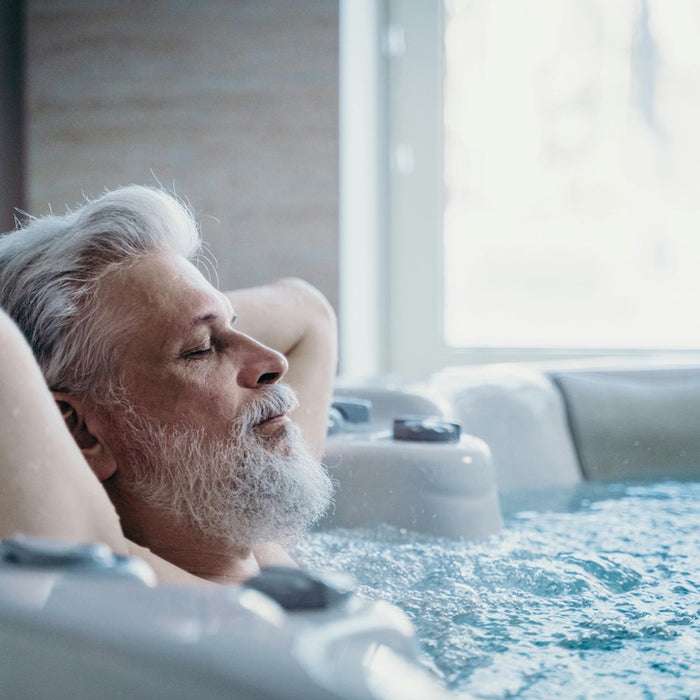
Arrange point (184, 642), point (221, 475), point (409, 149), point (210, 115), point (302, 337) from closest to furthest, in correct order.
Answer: point (184, 642)
point (221, 475)
point (302, 337)
point (210, 115)
point (409, 149)

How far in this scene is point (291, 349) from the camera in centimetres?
149

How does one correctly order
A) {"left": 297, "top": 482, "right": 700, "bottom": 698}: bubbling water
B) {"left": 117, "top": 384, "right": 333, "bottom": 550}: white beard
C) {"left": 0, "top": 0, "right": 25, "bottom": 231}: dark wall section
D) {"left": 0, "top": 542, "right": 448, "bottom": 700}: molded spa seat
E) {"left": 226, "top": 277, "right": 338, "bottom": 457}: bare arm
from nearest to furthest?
{"left": 0, "top": 542, "right": 448, "bottom": 700}: molded spa seat, {"left": 297, "top": 482, "right": 700, "bottom": 698}: bubbling water, {"left": 117, "top": 384, "right": 333, "bottom": 550}: white beard, {"left": 226, "top": 277, "right": 338, "bottom": 457}: bare arm, {"left": 0, "top": 0, "right": 25, "bottom": 231}: dark wall section

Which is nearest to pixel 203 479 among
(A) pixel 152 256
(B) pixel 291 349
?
(A) pixel 152 256

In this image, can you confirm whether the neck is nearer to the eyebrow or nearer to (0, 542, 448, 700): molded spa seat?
the eyebrow

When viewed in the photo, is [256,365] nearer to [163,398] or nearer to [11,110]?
[163,398]

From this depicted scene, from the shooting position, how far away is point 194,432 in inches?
41.4

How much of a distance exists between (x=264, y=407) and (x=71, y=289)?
235mm

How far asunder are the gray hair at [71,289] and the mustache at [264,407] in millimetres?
141

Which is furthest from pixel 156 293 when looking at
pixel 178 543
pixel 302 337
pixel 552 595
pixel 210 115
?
pixel 210 115

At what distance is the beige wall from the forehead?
90.1 inches

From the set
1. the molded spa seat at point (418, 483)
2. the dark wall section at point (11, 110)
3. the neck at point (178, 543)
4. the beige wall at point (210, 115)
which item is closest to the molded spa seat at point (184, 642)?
the neck at point (178, 543)

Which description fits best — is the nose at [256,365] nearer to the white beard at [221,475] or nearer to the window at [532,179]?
the white beard at [221,475]

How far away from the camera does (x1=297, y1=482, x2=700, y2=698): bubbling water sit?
0.92 metres

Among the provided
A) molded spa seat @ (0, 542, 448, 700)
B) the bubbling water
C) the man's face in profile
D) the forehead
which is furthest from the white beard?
molded spa seat @ (0, 542, 448, 700)
